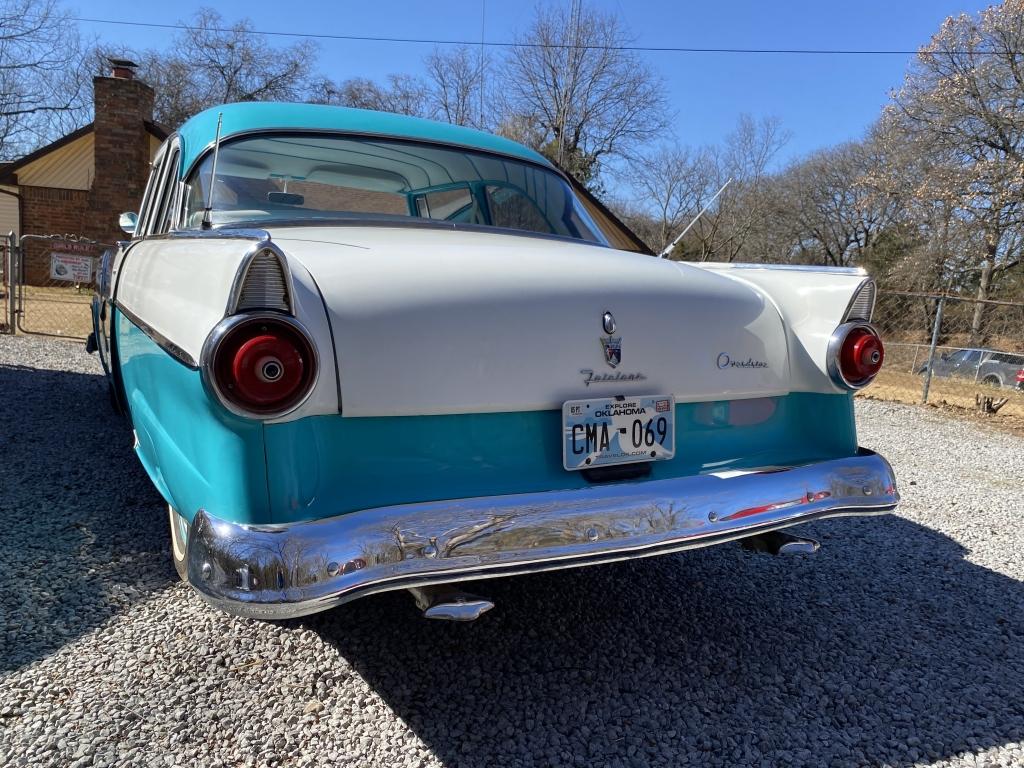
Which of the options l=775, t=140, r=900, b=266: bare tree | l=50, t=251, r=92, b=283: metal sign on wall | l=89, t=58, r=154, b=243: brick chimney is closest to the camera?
l=50, t=251, r=92, b=283: metal sign on wall

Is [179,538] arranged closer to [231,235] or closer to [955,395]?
[231,235]

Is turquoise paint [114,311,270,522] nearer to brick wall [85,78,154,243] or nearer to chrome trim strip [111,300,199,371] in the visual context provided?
chrome trim strip [111,300,199,371]

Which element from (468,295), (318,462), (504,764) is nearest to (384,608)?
(504,764)

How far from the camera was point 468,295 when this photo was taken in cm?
192

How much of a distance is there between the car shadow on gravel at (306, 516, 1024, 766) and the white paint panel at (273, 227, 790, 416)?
0.93 metres

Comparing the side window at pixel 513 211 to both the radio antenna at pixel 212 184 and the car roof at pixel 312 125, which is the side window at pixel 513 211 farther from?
the radio antenna at pixel 212 184

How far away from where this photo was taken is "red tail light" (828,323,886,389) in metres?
2.42

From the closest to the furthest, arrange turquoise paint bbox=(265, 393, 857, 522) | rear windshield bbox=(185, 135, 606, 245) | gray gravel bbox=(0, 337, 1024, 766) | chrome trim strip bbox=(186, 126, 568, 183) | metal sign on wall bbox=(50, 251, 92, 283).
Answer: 1. turquoise paint bbox=(265, 393, 857, 522)
2. gray gravel bbox=(0, 337, 1024, 766)
3. rear windshield bbox=(185, 135, 606, 245)
4. chrome trim strip bbox=(186, 126, 568, 183)
5. metal sign on wall bbox=(50, 251, 92, 283)

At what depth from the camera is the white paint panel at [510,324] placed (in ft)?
5.91

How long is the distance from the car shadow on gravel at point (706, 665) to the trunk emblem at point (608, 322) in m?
1.14

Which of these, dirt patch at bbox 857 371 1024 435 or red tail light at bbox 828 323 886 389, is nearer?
red tail light at bbox 828 323 886 389

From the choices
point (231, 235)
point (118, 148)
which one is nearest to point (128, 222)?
point (231, 235)

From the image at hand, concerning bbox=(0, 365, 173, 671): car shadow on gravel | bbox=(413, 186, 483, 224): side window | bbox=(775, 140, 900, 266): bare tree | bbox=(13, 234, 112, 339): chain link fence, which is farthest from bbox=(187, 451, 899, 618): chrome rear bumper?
bbox=(775, 140, 900, 266): bare tree

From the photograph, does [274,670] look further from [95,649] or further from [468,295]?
[468,295]
